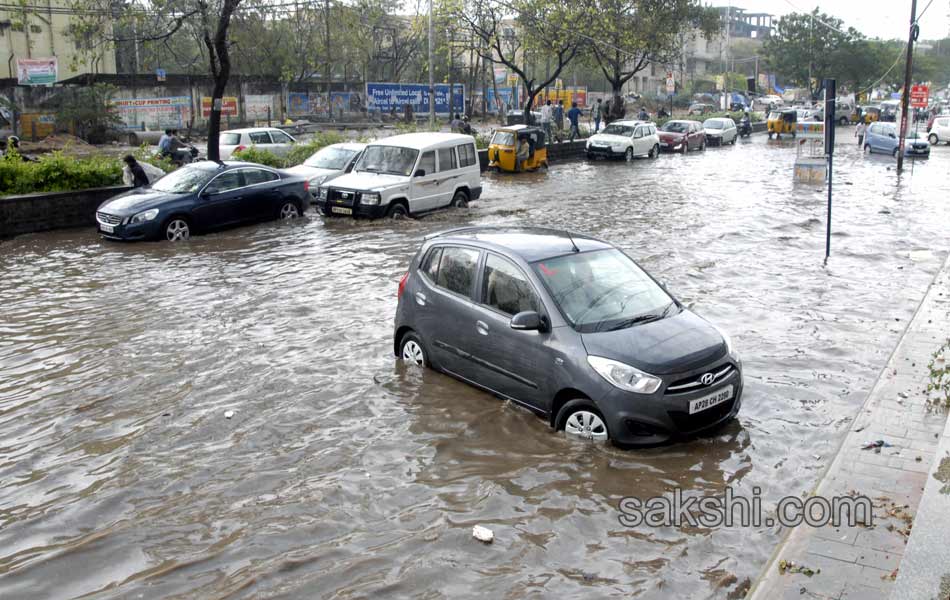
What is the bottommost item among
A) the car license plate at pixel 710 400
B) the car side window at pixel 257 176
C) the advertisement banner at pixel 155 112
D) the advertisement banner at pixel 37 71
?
the car license plate at pixel 710 400

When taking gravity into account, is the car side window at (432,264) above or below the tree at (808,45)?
below

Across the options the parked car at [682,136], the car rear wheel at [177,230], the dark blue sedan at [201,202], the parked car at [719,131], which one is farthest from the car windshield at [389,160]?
the parked car at [719,131]

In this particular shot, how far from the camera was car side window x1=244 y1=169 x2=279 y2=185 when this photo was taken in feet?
56.1

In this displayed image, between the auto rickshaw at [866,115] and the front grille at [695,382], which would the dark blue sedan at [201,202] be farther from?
the auto rickshaw at [866,115]

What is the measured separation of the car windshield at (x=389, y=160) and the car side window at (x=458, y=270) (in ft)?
32.8

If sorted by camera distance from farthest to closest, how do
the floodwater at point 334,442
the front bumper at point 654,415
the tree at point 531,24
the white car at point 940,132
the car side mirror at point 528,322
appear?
1. the white car at point 940,132
2. the tree at point 531,24
3. the car side mirror at point 528,322
4. the front bumper at point 654,415
5. the floodwater at point 334,442

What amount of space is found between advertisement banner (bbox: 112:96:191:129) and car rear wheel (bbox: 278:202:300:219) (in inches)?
987

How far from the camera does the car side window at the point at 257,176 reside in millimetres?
17109

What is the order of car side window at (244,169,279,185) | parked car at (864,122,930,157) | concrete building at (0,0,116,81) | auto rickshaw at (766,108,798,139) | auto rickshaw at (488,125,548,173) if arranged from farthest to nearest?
auto rickshaw at (766,108,798,139), concrete building at (0,0,116,81), parked car at (864,122,930,157), auto rickshaw at (488,125,548,173), car side window at (244,169,279,185)

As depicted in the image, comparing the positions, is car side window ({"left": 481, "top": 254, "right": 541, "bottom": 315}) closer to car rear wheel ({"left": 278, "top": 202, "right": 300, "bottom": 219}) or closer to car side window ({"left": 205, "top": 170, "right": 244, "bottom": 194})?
car side window ({"left": 205, "top": 170, "right": 244, "bottom": 194})

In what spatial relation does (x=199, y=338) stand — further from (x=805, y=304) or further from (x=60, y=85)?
(x=60, y=85)

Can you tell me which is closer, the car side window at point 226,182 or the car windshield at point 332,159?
the car side window at point 226,182

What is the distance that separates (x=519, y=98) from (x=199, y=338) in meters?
62.6

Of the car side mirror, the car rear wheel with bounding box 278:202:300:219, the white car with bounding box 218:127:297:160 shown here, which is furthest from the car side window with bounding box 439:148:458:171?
the car side mirror
